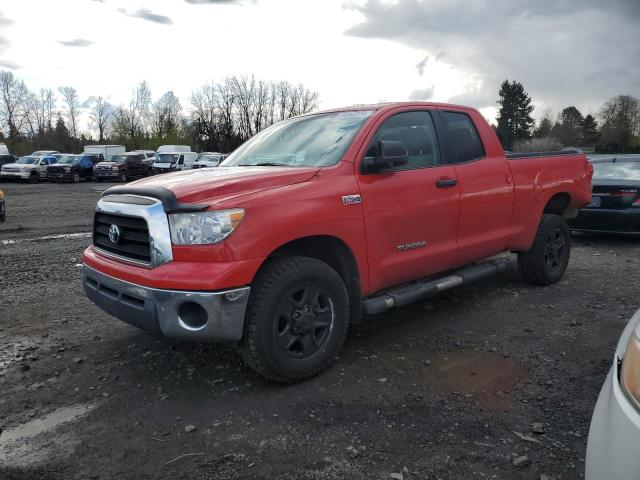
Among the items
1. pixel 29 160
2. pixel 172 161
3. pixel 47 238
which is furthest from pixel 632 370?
pixel 29 160

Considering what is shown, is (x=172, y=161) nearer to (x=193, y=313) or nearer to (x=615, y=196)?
(x=615, y=196)

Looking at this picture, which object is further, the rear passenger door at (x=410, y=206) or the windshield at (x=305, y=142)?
the windshield at (x=305, y=142)

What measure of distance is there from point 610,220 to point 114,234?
7.67 m

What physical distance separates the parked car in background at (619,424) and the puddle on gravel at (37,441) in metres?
2.64

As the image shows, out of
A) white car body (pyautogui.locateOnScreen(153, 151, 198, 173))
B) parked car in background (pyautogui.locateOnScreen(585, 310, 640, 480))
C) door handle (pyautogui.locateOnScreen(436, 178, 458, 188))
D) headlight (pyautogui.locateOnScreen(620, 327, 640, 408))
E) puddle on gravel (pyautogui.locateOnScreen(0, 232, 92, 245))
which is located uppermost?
white car body (pyautogui.locateOnScreen(153, 151, 198, 173))

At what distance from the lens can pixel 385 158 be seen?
150 inches

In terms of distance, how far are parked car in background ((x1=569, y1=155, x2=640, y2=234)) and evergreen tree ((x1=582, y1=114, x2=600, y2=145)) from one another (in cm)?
8723

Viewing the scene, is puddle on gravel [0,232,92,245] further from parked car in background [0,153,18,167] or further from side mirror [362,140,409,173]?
parked car in background [0,153,18,167]

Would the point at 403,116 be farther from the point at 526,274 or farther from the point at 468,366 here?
Result: the point at 526,274

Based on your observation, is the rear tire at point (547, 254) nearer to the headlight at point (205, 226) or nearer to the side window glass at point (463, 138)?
the side window glass at point (463, 138)

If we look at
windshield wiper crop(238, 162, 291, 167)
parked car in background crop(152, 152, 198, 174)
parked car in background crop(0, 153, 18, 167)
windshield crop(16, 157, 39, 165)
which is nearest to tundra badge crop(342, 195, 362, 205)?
windshield wiper crop(238, 162, 291, 167)

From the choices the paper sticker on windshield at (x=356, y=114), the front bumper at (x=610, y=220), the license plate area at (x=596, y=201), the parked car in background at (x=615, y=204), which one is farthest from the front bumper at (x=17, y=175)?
the paper sticker on windshield at (x=356, y=114)

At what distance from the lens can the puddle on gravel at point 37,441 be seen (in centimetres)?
285

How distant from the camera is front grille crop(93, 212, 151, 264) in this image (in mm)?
3391
